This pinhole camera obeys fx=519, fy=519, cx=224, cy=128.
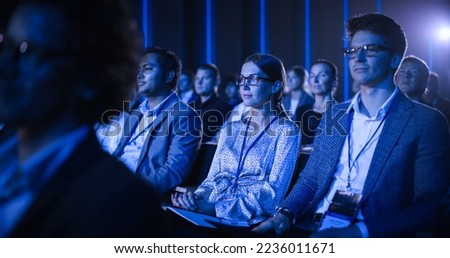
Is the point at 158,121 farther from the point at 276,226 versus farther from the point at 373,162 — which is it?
the point at 373,162

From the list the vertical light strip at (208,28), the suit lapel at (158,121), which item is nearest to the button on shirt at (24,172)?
the suit lapel at (158,121)

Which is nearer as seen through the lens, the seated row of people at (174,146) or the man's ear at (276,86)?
the seated row of people at (174,146)

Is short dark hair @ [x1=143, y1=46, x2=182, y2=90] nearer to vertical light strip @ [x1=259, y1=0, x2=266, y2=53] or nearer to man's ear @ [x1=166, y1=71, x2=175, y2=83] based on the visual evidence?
man's ear @ [x1=166, y1=71, x2=175, y2=83]

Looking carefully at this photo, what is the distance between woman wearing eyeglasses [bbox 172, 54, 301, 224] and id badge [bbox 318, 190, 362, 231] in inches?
12.1

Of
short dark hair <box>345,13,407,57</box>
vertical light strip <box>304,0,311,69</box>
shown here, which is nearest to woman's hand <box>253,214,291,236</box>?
short dark hair <box>345,13,407,57</box>

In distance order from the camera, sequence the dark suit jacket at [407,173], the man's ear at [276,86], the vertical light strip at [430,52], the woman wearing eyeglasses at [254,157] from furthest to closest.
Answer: the vertical light strip at [430,52], the man's ear at [276,86], the woman wearing eyeglasses at [254,157], the dark suit jacket at [407,173]

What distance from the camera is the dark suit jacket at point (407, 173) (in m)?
1.80

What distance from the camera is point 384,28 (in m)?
2.01

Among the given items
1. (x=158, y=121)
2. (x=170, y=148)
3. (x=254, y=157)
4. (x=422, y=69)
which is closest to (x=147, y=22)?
(x=158, y=121)

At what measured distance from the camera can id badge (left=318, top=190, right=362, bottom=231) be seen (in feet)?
6.31

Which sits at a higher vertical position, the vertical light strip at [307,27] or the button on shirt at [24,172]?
the vertical light strip at [307,27]

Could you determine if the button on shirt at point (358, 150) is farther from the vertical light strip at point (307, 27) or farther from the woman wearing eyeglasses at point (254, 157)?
the vertical light strip at point (307, 27)

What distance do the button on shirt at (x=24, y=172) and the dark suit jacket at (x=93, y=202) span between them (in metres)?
0.03
